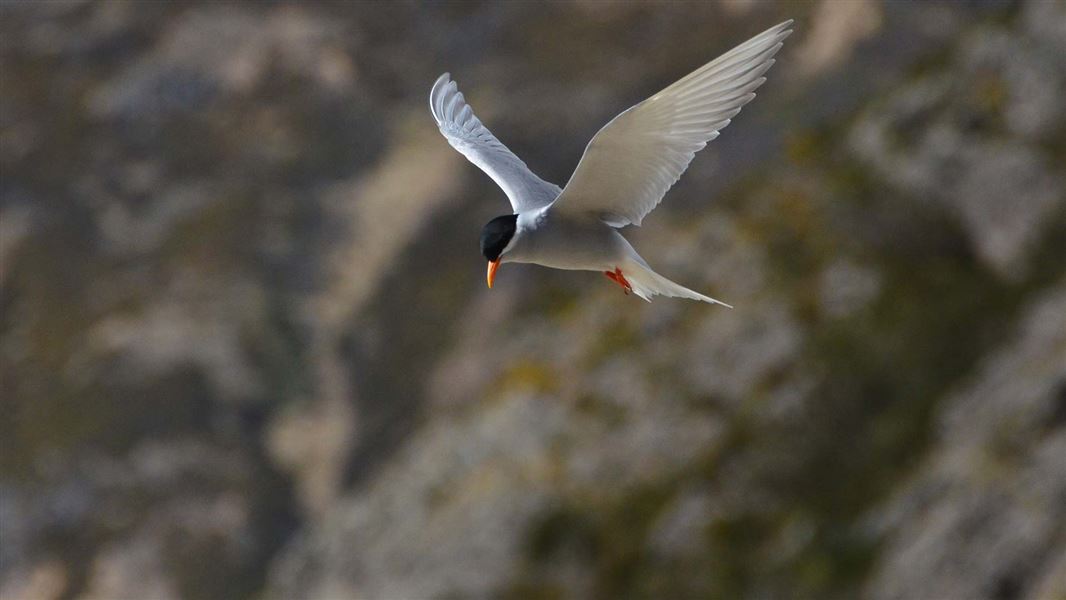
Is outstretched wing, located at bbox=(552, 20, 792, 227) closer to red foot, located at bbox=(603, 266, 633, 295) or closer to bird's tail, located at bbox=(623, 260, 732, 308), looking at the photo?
bird's tail, located at bbox=(623, 260, 732, 308)

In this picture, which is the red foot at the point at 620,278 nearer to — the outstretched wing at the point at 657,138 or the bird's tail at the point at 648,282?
the bird's tail at the point at 648,282

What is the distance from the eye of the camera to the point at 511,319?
55.4m

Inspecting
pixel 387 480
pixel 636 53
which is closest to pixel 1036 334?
pixel 387 480

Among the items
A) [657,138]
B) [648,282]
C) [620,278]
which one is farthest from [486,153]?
[657,138]

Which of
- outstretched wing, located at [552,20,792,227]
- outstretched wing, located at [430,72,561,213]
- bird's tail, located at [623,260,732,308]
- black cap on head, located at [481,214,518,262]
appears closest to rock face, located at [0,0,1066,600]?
outstretched wing, located at [430,72,561,213]

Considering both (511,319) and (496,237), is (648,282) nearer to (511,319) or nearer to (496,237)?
(496,237)

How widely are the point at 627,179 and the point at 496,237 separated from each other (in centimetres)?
102

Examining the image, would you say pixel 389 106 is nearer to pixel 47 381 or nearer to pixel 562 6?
pixel 47 381

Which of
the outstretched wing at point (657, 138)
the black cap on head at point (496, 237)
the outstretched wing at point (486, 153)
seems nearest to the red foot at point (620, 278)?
the outstretched wing at point (657, 138)

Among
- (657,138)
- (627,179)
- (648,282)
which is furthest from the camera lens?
(648,282)

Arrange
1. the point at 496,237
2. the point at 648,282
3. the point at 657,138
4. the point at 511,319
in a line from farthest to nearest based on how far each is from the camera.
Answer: the point at 511,319 < the point at 648,282 < the point at 657,138 < the point at 496,237

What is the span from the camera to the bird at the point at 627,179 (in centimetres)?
941

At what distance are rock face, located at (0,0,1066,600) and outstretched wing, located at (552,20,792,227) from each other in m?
3.77

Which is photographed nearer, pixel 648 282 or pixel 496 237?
pixel 496 237
